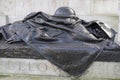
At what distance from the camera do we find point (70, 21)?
21.1 ft

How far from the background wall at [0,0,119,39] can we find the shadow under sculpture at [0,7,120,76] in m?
3.07

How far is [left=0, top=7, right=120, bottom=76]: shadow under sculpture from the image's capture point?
19.7 ft

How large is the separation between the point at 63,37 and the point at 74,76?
0.64m

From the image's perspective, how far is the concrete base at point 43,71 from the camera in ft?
19.8

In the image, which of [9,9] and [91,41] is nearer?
[91,41]

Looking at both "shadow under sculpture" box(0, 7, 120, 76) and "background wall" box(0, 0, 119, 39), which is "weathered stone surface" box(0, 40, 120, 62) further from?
"background wall" box(0, 0, 119, 39)

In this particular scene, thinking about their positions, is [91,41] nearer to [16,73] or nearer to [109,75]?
[109,75]

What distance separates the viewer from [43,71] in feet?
20.0

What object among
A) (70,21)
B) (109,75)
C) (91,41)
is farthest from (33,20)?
(109,75)

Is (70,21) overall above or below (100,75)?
above

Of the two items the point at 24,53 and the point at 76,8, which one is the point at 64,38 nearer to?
the point at 24,53

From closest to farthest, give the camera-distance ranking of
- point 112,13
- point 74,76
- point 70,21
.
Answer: point 74,76, point 70,21, point 112,13

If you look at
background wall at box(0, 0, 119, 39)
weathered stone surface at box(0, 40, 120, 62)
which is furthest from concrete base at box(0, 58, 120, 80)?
background wall at box(0, 0, 119, 39)

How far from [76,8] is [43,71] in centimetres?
392
